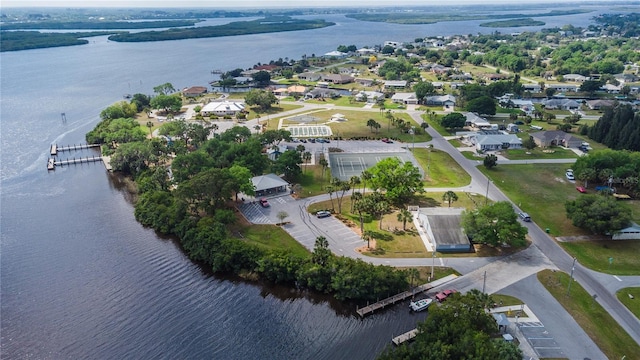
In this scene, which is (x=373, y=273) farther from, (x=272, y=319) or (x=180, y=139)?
(x=180, y=139)

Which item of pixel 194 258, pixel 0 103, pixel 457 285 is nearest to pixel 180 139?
pixel 194 258

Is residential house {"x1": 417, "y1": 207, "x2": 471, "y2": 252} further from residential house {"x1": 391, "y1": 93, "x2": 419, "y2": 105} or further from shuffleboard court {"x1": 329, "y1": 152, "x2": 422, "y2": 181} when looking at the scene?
residential house {"x1": 391, "y1": 93, "x2": 419, "y2": 105}

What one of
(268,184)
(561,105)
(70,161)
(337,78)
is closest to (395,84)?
(337,78)

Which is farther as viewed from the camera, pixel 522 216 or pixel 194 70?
pixel 194 70

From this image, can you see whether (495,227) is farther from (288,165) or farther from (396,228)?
(288,165)

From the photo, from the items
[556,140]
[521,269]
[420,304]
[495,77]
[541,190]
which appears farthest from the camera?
[495,77]
